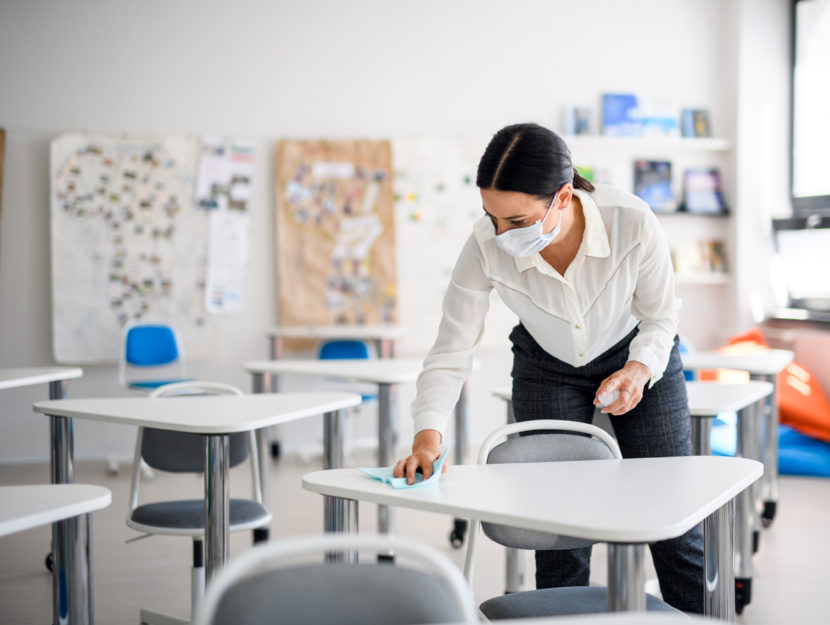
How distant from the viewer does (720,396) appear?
268cm

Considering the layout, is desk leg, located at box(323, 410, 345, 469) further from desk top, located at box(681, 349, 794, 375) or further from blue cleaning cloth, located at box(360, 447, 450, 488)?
desk top, located at box(681, 349, 794, 375)

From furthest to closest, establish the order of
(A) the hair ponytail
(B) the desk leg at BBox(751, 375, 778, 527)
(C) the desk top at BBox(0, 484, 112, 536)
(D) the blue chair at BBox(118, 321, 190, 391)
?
1. (D) the blue chair at BBox(118, 321, 190, 391)
2. (B) the desk leg at BBox(751, 375, 778, 527)
3. (A) the hair ponytail
4. (C) the desk top at BBox(0, 484, 112, 536)

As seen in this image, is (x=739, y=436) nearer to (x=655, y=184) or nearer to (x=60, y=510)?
(x=60, y=510)

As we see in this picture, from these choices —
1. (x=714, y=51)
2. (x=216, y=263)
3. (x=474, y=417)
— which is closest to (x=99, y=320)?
(x=216, y=263)

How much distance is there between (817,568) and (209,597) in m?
2.80

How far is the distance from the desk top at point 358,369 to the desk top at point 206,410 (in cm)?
51

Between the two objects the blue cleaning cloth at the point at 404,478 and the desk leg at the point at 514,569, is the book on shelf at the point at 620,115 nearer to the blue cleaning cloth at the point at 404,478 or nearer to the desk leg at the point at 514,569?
the desk leg at the point at 514,569

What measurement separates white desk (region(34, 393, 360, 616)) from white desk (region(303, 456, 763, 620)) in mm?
535

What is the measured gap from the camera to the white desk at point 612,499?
1.35m

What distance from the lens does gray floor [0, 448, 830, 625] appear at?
279 centimetres

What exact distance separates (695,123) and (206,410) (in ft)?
14.5

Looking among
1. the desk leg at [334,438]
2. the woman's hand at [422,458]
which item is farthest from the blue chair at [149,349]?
the woman's hand at [422,458]

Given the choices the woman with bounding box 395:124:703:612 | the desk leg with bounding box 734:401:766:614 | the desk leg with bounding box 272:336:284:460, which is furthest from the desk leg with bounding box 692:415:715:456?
the desk leg with bounding box 272:336:284:460

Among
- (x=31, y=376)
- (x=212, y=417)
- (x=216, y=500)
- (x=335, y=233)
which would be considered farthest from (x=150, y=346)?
(x=216, y=500)
